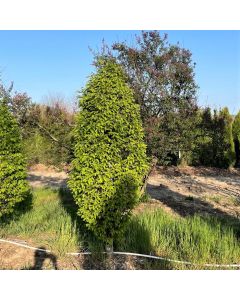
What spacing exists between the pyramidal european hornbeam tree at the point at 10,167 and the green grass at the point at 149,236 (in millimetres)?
493

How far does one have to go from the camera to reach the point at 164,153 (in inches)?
313

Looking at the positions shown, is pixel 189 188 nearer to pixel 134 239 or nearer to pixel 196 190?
pixel 196 190

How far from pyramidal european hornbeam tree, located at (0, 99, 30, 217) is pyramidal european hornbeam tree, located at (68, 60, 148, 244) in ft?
Result: 5.43

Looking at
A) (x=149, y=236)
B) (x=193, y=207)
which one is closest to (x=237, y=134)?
(x=193, y=207)

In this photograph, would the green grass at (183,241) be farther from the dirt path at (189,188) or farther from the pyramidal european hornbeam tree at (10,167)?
the pyramidal european hornbeam tree at (10,167)

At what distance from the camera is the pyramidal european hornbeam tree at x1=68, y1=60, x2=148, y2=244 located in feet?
15.4

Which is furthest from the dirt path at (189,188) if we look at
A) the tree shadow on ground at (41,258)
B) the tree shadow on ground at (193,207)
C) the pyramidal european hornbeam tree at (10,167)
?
the tree shadow on ground at (41,258)

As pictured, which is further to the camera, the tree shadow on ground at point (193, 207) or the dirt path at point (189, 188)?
the dirt path at point (189, 188)

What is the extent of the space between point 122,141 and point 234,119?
556 inches

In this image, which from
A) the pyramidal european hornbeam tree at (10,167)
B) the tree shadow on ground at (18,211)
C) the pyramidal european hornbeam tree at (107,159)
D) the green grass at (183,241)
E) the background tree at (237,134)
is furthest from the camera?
the background tree at (237,134)

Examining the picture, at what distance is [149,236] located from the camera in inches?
195

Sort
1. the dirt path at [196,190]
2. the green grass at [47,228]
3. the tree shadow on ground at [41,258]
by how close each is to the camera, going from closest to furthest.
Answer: the tree shadow on ground at [41,258] < the green grass at [47,228] < the dirt path at [196,190]

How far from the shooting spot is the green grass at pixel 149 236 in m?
4.37
